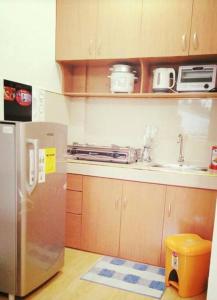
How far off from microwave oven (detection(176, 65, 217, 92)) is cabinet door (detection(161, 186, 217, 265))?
36.8 inches

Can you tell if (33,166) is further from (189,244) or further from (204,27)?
(204,27)

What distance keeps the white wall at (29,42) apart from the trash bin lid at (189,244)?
1841 millimetres

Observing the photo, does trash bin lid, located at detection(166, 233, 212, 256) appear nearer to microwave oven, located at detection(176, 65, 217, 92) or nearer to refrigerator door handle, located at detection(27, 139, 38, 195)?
refrigerator door handle, located at detection(27, 139, 38, 195)

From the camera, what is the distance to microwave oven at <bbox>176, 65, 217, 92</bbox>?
243 centimetres

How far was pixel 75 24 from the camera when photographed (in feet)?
8.89

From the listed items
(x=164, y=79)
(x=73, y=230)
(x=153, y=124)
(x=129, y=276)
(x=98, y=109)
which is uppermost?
(x=164, y=79)

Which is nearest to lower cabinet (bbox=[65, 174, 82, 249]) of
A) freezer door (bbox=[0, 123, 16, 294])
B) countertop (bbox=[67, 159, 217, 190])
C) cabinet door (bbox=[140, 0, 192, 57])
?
countertop (bbox=[67, 159, 217, 190])

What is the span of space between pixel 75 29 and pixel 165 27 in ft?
2.96

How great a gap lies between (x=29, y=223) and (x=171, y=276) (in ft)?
3.80

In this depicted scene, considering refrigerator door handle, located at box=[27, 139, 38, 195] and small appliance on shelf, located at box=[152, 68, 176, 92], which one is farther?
small appliance on shelf, located at box=[152, 68, 176, 92]

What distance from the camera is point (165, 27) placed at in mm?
2408

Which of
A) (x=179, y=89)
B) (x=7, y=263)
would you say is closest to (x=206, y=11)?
(x=179, y=89)

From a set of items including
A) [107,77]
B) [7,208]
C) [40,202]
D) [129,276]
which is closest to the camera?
[7,208]

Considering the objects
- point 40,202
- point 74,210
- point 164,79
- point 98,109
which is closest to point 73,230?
point 74,210
